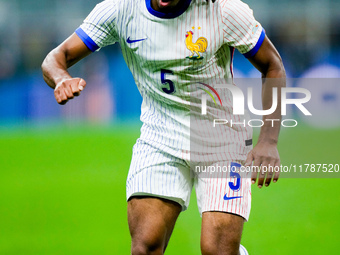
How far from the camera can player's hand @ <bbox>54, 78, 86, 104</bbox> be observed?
295cm

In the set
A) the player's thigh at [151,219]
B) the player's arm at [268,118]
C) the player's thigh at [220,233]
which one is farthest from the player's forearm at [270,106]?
the player's thigh at [151,219]

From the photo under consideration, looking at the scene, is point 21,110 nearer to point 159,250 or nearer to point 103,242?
point 103,242

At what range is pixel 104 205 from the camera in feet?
21.9

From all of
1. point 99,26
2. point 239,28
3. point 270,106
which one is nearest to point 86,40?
point 99,26

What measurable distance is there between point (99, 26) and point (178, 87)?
1.83ft

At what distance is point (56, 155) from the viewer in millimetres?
9758

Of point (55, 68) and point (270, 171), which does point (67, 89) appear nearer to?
point (55, 68)

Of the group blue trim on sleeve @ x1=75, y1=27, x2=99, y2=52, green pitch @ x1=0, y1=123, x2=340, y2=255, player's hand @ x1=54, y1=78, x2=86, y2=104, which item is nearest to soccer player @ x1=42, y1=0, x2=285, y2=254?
blue trim on sleeve @ x1=75, y1=27, x2=99, y2=52

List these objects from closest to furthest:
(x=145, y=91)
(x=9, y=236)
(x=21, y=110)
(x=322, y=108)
A: (x=145, y=91), (x=9, y=236), (x=322, y=108), (x=21, y=110)

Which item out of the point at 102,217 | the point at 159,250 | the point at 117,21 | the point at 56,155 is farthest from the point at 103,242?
the point at 56,155

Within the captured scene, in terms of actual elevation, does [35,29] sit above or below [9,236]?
above

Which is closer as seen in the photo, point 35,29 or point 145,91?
point 145,91

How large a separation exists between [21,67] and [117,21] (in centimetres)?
1068

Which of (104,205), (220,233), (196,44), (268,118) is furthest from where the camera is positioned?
(104,205)
